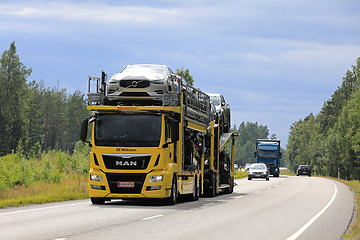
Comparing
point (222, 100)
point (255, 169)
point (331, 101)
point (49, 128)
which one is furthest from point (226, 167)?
point (49, 128)

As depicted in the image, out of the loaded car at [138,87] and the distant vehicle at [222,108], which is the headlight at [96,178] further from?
the distant vehicle at [222,108]

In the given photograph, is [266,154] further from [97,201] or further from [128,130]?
[128,130]

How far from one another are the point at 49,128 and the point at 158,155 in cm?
13222

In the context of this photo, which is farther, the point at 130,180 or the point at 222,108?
the point at 222,108

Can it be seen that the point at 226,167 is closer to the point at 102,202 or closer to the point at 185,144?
the point at 185,144

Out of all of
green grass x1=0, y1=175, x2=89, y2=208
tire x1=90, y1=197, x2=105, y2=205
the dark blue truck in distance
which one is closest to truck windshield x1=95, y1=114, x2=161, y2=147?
tire x1=90, y1=197, x2=105, y2=205

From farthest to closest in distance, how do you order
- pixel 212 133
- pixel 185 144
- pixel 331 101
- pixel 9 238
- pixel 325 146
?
pixel 331 101 → pixel 325 146 → pixel 212 133 → pixel 185 144 → pixel 9 238

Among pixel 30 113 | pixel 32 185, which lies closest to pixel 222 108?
pixel 32 185

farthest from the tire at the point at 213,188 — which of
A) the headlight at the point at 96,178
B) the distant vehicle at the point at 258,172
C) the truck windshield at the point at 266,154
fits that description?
the truck windshield at the point at 266,154

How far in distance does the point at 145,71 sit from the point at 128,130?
93.2 inches

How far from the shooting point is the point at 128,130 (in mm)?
18859

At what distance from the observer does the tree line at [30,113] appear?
104 metres

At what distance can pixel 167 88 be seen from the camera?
776 inches

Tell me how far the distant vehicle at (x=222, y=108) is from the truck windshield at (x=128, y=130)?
9.51 m
